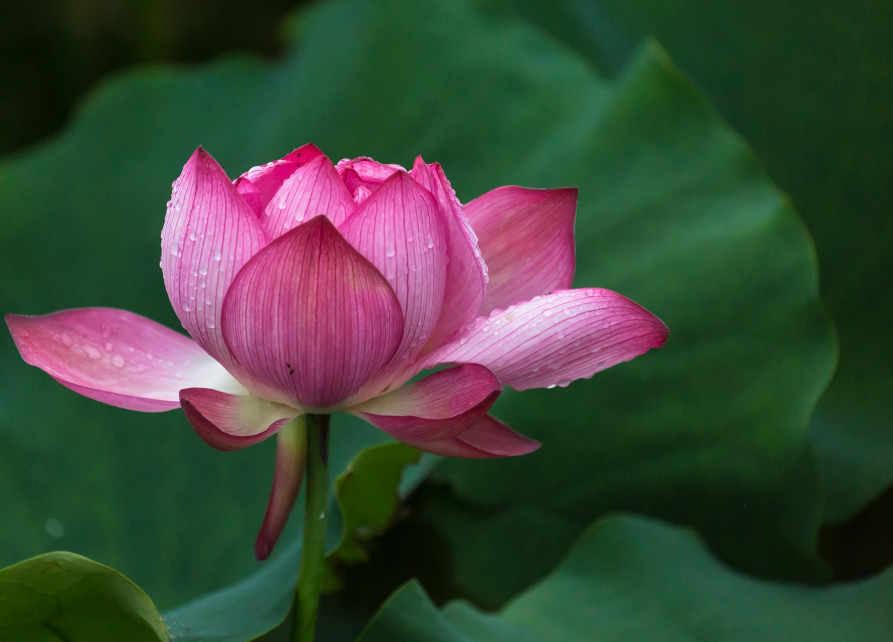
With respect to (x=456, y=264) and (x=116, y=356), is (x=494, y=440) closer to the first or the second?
(x=456, y=264)

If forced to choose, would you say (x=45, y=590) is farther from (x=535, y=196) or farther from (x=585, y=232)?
(x=585, y=232)

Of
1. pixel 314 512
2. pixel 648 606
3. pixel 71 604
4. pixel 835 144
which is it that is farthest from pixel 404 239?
pixel 835 144

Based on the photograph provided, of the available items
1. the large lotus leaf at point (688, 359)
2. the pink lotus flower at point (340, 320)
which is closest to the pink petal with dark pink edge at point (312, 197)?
the pink lotus flower at point (340, 320)

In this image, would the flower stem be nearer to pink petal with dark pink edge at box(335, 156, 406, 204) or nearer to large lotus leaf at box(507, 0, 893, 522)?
pink petal with dark pink edge at box(335, 156, 406, 204)

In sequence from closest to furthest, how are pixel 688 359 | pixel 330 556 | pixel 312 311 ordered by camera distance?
pixel 312 311 → pixel 330 556 → pixel 688 359

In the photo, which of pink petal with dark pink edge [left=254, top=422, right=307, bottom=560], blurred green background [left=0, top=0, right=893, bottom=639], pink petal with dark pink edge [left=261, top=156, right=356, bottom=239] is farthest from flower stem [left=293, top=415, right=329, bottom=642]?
blurred green background [left=0, top=0, right=893, bottom=639]

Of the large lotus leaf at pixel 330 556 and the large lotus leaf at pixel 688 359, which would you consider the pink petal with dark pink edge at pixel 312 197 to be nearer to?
the large lotus leaf at pixel 330 556
